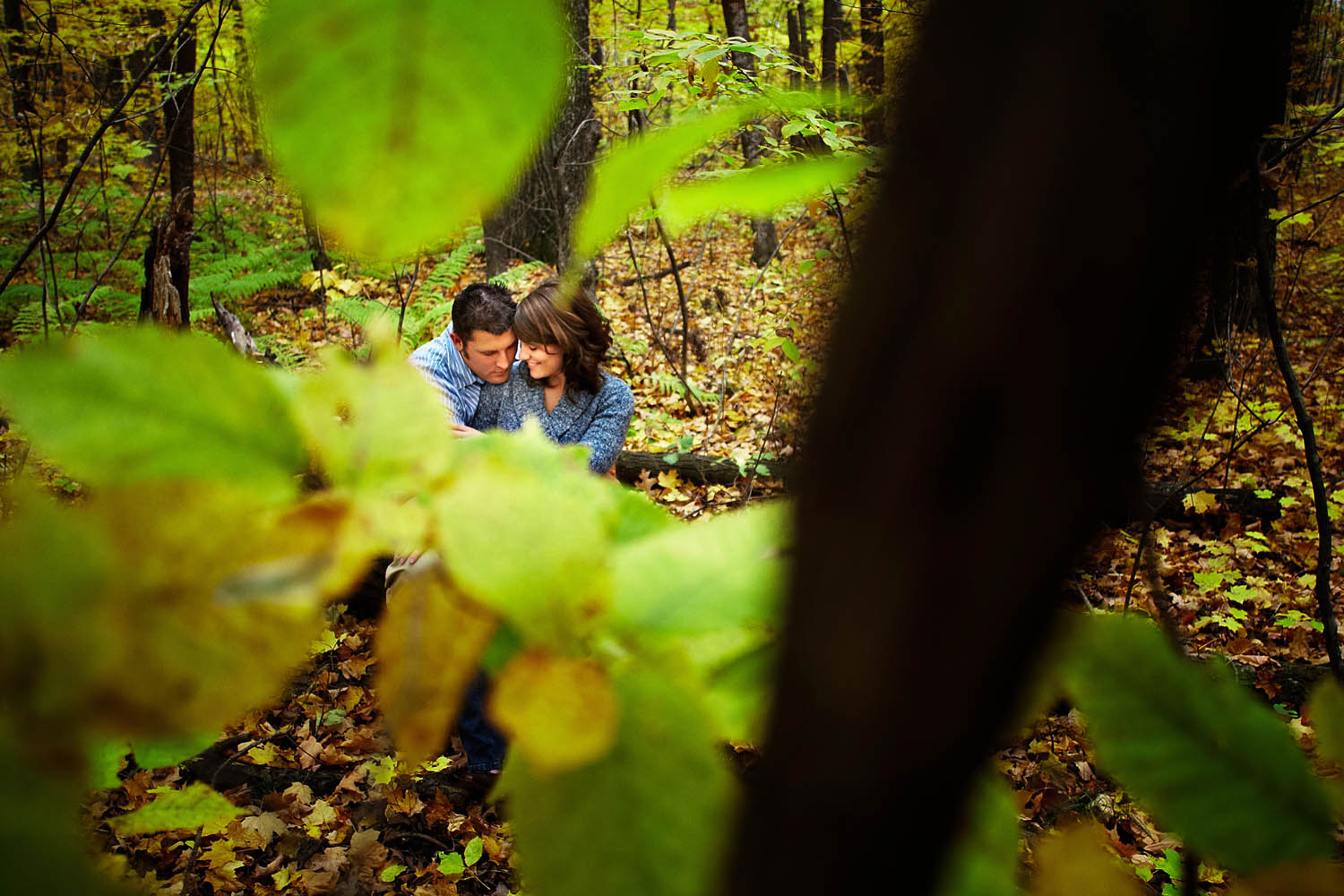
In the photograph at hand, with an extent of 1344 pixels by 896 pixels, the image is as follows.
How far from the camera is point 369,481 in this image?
21 cm

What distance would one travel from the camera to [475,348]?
Answer: 6.49ft

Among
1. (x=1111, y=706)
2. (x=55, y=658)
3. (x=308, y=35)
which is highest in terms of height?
(x=308, y=35)

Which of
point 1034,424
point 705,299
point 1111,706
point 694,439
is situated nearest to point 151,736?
point 1034,424

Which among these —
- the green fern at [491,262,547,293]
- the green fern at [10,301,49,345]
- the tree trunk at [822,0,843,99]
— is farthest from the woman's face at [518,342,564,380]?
the tree trunk at [822,0,843,99]

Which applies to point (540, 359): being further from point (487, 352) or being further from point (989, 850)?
point (989, 850)

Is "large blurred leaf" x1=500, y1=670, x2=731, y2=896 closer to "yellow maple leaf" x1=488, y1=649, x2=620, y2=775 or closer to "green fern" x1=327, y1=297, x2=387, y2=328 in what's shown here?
"yellow maple leaf" x1=488, y1=649, x2=620, y2=775

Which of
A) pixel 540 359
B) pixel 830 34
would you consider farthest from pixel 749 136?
pixel 830 34

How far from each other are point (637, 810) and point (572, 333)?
1.59m

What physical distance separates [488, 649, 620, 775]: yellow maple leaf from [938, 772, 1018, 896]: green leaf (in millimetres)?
147

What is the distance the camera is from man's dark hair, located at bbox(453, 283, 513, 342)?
1996 mm

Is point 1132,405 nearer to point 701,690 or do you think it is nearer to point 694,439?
point 701,690

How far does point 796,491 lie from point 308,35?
0.55 ft

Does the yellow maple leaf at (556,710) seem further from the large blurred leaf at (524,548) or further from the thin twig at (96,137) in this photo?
the thin twig at (96,137)

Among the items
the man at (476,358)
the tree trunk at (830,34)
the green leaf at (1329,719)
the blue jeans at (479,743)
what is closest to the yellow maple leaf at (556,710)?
the green leaf at (1329,719)
